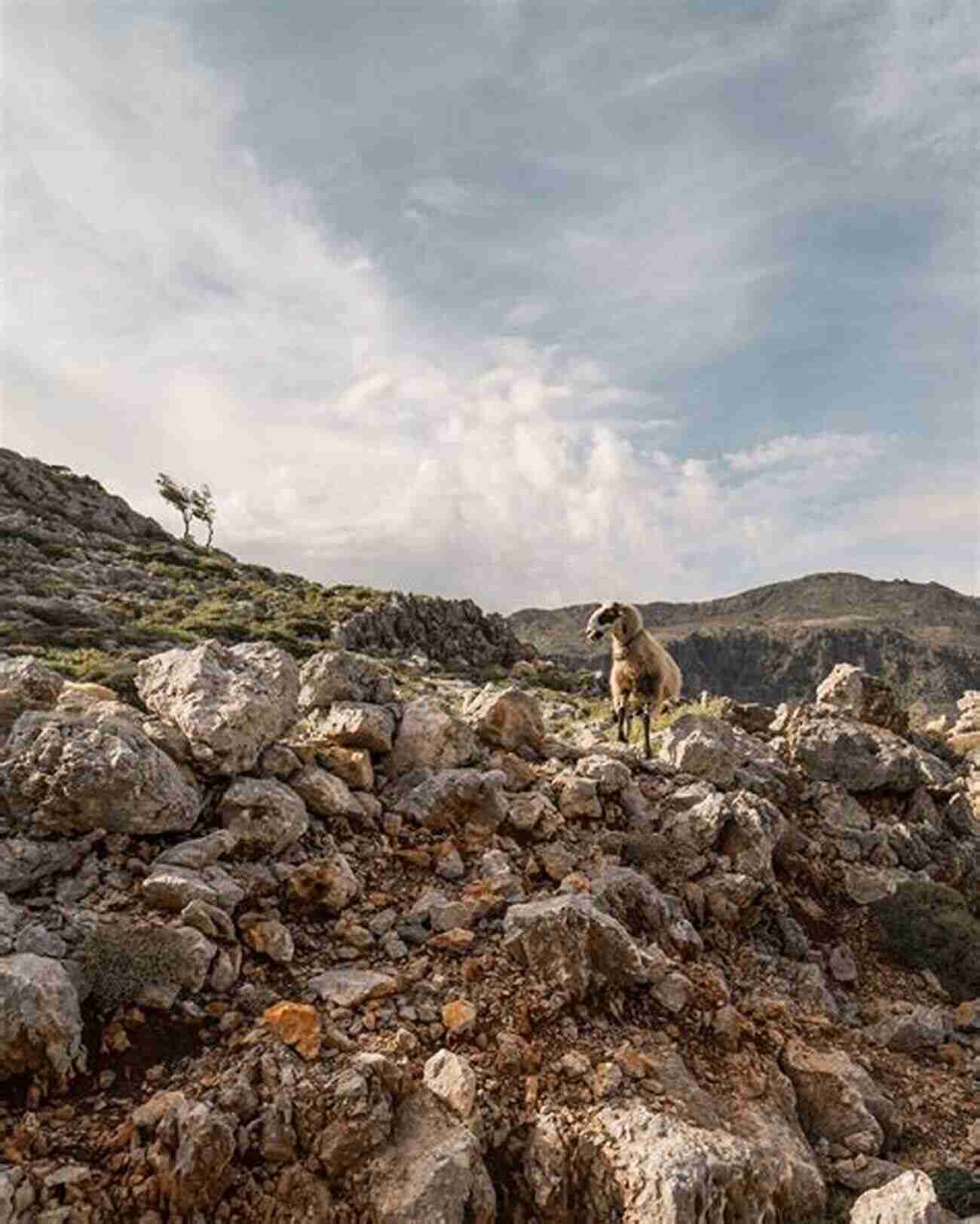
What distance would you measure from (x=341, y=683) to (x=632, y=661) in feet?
15.4

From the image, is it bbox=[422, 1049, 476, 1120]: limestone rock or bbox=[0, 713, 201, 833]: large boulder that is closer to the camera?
bbox=[422, 1049, 476, 1120]: limestone rock

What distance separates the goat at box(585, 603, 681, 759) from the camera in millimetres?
12711

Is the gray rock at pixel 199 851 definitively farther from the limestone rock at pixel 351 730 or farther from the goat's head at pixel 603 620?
the goat's head at pixel 603 620

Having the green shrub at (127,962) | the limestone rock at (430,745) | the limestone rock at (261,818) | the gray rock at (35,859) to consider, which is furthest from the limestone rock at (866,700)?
the gray rock at (35,859)

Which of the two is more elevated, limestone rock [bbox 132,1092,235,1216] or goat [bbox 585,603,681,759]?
goat [bbox 585,603,681,759]

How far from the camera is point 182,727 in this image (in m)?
8.32

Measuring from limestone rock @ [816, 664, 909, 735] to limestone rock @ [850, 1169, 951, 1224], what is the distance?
35.3 ft

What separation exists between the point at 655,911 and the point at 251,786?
13.9 feet

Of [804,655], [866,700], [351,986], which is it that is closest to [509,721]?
[351,986]

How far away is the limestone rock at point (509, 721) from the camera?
36.5ft

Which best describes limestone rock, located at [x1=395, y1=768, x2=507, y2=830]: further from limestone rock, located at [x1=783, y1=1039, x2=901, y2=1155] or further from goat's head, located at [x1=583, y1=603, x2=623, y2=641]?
goat's head, located at [x1=583, y1=603, x2=623, y2=641]

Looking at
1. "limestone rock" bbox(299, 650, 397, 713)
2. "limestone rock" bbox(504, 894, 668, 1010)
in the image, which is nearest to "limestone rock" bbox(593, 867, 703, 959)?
"limestone rock" bbox(504, 894, 668, 1010)

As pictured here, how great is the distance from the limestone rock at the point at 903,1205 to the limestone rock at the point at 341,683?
6972 mm

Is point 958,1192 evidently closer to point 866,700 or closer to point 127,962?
point 127,962
